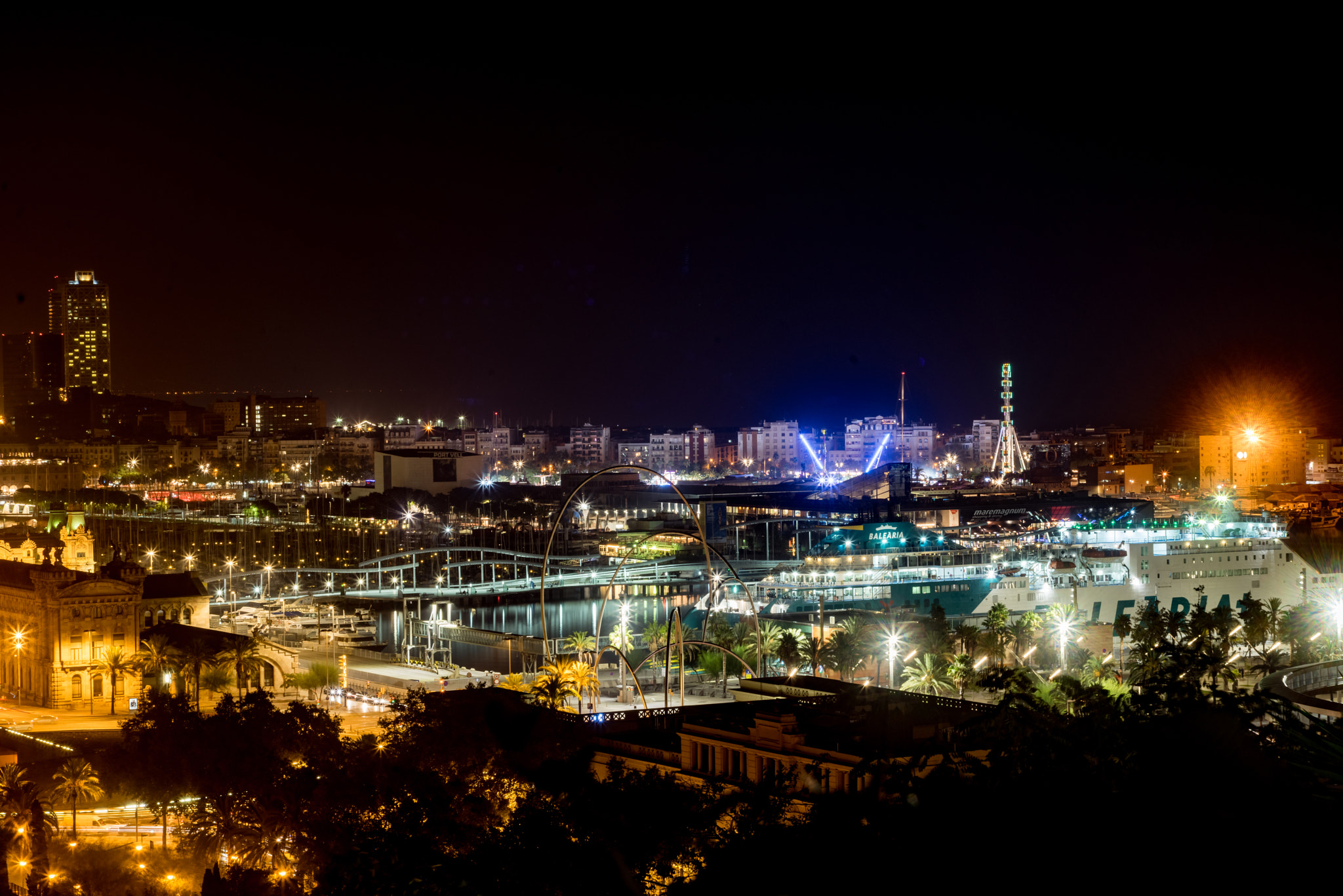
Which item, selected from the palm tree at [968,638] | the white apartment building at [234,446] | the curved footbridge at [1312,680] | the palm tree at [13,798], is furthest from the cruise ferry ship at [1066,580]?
the white apartment building at [234,446]

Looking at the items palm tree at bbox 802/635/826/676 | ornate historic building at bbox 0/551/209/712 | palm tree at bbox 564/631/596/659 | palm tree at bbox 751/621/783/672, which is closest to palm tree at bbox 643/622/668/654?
palm tree at bbox 564/631/596/659

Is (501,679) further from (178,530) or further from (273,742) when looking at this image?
(178,530)

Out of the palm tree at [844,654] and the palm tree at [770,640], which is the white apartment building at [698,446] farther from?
the palm tree at [844,654]

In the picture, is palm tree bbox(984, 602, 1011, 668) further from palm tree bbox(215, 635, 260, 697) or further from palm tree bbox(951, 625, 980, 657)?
palm tree bbox(215, 635, 260, 697)

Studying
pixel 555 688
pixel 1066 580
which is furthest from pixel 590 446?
pixel 555 688

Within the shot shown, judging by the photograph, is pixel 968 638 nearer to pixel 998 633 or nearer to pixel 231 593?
pixel 998 633
